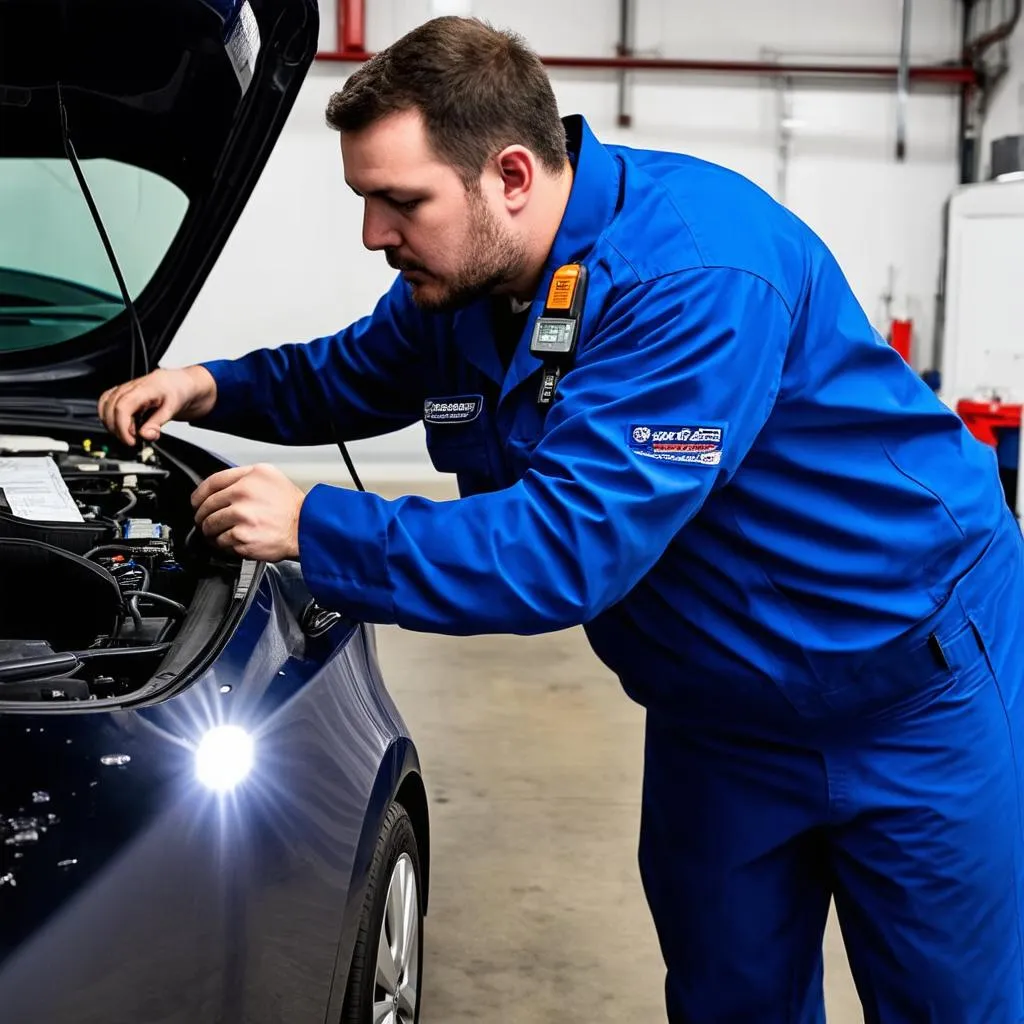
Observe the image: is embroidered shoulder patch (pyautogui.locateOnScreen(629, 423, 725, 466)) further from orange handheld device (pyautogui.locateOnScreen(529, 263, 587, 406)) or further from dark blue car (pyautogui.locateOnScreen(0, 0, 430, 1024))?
dark blue car (pyautogui.locateOnScreen(0, 0, 430, 1024))

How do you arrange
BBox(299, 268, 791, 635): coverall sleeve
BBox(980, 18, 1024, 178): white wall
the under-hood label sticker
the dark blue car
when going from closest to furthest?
the dark blue car, BBox(299, 268, 791, 635): coverall sleeve, the under-hood label sticker, BBox(980, 18, 1024, 178): white wall

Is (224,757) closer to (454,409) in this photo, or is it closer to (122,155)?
(454,409)

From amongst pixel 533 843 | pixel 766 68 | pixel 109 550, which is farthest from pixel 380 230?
pixel 766 68

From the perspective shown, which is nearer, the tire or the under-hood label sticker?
the tire

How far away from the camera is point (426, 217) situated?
1.17m

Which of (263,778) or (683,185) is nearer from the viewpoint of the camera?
(263,778)

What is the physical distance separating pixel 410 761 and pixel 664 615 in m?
0.47

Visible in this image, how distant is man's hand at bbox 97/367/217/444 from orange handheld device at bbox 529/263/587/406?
642 millimetres

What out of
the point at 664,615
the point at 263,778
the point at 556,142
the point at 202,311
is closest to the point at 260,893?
the point at 263,778

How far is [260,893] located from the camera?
3.46ft

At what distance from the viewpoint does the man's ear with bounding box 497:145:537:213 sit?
118 cm

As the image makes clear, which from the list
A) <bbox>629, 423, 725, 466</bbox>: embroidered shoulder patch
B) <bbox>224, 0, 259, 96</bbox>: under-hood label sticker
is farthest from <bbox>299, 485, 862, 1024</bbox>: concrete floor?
<bbox>224, 0, 259, 96</bbox>: under-hood label sticker

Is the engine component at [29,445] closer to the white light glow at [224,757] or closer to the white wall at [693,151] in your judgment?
the white light glow at [224,757]

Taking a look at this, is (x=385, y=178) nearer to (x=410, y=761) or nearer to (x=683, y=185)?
(x=683, y=185)
